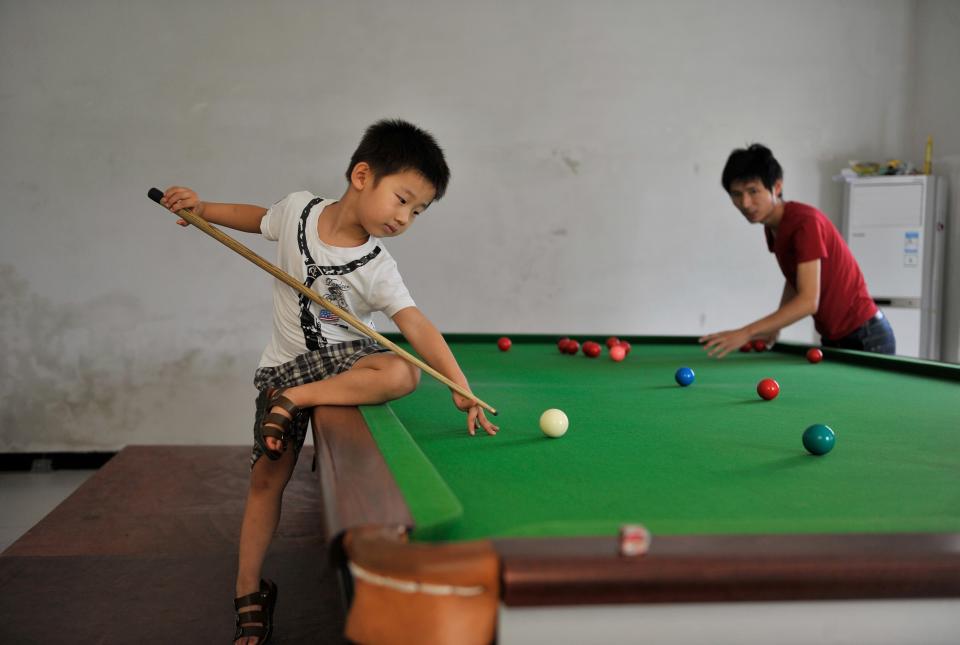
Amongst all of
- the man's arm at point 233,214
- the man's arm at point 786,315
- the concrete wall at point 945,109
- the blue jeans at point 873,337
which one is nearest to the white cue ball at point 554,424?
the man's arm at point 233,214

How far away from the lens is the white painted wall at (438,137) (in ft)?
15.5

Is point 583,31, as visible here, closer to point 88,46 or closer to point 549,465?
point 88,46

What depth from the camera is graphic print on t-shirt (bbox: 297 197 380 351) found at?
204 centimetres

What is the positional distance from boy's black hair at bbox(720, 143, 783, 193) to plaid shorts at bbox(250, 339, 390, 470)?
1.88m

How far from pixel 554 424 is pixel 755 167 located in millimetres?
2112

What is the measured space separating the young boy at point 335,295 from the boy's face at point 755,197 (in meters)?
1.72

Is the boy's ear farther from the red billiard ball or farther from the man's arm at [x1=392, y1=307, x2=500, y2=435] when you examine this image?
the red billiard ball

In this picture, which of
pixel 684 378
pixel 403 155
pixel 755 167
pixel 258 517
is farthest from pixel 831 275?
pixel 258 517

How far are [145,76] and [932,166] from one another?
15.7 feet

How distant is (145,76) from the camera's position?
477 centimetres

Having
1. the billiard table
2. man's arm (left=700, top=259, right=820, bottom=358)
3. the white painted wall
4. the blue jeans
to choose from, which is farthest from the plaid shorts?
the white painted wall

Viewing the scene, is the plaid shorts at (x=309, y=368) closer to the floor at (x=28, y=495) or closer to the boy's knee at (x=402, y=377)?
the boy's knee at (x=402, y=377)

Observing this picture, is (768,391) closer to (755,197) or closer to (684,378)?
(684,378)

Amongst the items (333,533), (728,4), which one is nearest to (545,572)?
(333,533)
